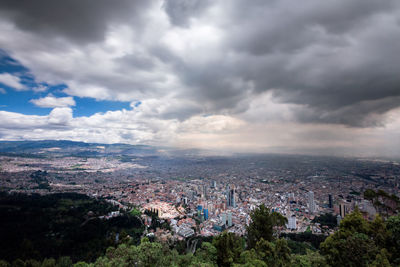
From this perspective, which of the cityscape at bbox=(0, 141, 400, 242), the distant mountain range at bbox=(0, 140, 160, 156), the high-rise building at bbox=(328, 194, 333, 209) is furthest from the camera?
the distant mountain range at bbox=(0, 140, 160, 156)

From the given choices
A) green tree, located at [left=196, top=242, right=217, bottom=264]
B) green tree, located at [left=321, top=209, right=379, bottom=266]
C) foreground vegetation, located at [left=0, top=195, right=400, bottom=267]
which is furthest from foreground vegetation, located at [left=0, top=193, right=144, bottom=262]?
green tree, located at [left=321, top=209, right=379, bottom=266]

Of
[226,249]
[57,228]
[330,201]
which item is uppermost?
[226,249]

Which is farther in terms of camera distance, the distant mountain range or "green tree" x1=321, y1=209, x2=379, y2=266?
the distant mountain range

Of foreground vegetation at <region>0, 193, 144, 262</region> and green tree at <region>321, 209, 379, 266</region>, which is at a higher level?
green tree at <region>321, 209, 379, 266</region>

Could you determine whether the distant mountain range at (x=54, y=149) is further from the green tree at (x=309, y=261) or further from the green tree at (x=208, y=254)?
the green tree at (x=309, y=261)

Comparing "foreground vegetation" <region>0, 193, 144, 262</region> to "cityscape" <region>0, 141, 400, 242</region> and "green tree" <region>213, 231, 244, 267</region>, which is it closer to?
"cityscape" <region>0, 141, 400, 242</region>

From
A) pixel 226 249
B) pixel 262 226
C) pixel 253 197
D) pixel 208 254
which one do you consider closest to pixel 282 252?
pixel 226 249

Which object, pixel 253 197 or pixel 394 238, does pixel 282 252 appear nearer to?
pixel 394 238

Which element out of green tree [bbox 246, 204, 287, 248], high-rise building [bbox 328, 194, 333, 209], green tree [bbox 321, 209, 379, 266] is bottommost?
high-rise building [bbox 328, 194, 333, 209]

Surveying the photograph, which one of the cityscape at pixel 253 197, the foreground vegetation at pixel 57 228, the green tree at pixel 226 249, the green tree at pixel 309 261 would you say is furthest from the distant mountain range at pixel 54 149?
the green tree at pixel 309 261

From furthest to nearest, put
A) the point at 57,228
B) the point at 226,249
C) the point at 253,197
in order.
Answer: the point at 253,197 < the point at 57,228 < the point at 226,249
